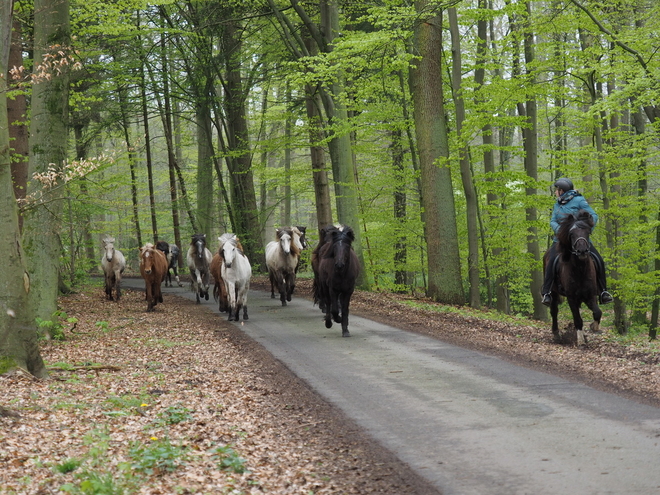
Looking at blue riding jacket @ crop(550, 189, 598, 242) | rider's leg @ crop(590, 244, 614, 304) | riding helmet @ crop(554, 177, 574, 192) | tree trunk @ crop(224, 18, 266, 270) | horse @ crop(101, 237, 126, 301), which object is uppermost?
tree trunk @ crop(224, 18, 266, 270)

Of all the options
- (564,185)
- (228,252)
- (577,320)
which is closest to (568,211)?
(564,185)

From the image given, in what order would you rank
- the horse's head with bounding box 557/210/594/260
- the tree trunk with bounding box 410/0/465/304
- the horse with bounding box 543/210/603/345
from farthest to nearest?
1. the tree trunk with bounding box 410/0/465/304
2. the horse with bounding box 543/210/603/345
3. the horse's head with bounding box 557/210/594/260

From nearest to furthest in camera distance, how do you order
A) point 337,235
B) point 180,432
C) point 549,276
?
point 180,432, point 549,276, point 337,235

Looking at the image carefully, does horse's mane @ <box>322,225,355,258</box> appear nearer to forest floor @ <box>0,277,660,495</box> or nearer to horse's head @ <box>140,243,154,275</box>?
forest floor @ <box>0,277,660,495</box>

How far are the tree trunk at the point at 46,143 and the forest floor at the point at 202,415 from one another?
1.37 metres

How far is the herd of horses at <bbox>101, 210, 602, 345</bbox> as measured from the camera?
37.9 feet

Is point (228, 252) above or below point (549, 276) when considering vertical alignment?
above

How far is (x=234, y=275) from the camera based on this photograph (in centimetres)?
1575

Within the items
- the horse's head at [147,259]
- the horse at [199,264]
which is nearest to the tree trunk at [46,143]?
the horse's head at [147,259]

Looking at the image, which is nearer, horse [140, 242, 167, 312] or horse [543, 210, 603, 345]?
horse [543, 210, 603, 345]

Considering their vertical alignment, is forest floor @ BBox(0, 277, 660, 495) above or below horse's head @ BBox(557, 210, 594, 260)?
below

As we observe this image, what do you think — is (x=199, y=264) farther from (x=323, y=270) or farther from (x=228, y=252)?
(x=323, y=270)

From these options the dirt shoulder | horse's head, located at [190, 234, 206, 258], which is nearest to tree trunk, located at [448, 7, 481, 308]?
horse's head, located at [190, 234, 206, 258]

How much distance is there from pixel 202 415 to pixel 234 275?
8525mm
